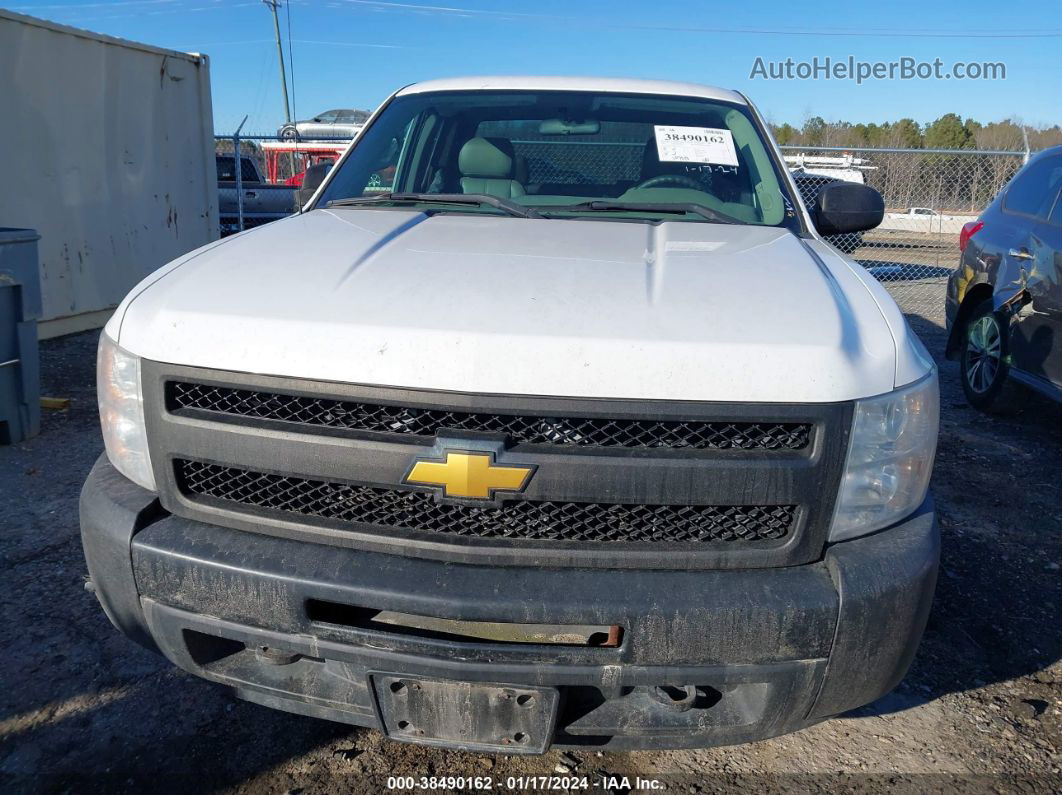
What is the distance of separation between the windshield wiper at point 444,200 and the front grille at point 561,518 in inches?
50.7

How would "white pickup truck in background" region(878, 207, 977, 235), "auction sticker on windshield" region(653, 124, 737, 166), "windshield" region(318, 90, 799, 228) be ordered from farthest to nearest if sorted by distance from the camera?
"white pickup truck in background" region(878, 207, 977, 235)
"auction sticker on windshield" region(653, 124, 737, 166)
"windshield" region(318, 90, 799, 228)

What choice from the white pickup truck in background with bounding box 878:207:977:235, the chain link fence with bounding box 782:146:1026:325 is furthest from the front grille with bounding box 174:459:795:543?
the white pickup truck in background with bounding box 878:207:977:235

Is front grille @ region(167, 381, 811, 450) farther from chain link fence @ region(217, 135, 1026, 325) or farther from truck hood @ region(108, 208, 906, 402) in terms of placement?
chain link fence @ region(217, 135, 1026, 325)

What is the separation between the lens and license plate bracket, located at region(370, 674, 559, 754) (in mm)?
1764

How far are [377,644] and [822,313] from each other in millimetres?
1262

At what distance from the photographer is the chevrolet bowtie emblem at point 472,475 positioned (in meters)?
1.71

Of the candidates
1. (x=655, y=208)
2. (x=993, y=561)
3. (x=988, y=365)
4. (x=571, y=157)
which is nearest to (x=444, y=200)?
(x=571, y=157)

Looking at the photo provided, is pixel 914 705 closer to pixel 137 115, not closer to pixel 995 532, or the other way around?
pixel 995 532

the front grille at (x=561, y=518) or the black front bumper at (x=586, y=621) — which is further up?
the front grille at (x=561, y=518)

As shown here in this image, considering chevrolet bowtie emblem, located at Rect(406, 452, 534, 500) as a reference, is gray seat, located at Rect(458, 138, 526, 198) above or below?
above

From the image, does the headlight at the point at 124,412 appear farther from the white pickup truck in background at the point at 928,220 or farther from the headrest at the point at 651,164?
the white pickup truck in background at the point at 928,220

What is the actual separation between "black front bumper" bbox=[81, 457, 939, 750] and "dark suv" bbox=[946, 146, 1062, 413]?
3678mm

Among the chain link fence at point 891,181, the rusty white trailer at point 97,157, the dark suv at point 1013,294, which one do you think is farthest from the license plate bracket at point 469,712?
the rusty white trailer at point 97,157

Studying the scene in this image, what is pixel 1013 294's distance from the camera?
5191mm
